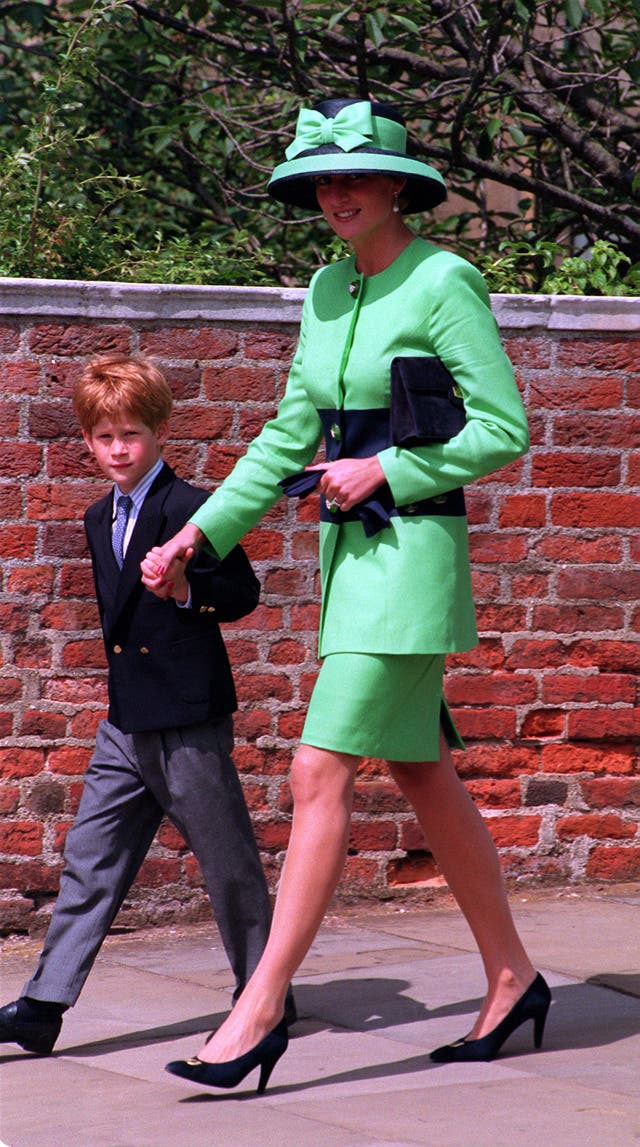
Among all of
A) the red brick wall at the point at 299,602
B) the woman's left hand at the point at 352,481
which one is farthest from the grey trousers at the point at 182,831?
the red brick wall at the point at 299,602

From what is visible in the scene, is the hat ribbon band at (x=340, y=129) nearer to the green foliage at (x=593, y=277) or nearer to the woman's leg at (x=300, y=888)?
the woman's leg at (x=300, y=888)

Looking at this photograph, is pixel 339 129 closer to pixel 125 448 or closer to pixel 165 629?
pixel 125 448

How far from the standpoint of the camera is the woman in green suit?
3.54m

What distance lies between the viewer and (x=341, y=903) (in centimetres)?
542

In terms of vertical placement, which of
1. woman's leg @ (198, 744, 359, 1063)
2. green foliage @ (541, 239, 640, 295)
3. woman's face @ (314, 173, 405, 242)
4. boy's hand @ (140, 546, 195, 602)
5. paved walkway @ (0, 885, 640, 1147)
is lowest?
paved walkway @ (0, 885, 640, 1147)

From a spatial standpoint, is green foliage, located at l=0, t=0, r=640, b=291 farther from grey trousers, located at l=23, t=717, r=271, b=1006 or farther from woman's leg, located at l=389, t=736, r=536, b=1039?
woman's leg, located at l=389, t=736, r=536, b=1039

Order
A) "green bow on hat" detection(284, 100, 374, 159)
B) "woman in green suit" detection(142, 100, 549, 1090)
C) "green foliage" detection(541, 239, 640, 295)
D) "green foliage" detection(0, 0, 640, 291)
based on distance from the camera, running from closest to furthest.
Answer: "woman in green suit" detection(142, 100, 549, 1090), "green bow on hat" detection(284, 100, 374, 159), "green foliage" detection(541, 239, 640, 295), "green foliage" detection(0, 0, 640, 291)

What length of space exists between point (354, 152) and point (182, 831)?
1645 millimetres

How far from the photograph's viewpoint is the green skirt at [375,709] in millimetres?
3547

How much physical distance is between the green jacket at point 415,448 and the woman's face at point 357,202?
0.32 feet

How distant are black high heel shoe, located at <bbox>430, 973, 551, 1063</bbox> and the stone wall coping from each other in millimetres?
2343

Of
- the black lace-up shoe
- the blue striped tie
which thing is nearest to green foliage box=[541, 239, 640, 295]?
the blue striped tie

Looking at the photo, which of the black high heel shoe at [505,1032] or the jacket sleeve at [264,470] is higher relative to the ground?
the jacket sleeve at [264,470]

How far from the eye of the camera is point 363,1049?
3.86 metres
